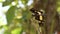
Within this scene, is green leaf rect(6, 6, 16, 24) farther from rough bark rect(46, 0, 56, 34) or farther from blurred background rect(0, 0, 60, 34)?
rough bark rect(46, 0, 56, 34)

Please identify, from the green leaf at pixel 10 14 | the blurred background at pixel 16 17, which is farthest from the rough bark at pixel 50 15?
the green leaf at pixel 10 14

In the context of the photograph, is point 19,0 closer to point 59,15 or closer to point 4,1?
point 4,1

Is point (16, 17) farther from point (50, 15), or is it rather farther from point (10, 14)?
point (50, 15)

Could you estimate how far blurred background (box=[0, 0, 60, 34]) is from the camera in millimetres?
1191

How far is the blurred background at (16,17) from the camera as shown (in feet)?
3.91

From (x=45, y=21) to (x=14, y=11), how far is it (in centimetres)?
20

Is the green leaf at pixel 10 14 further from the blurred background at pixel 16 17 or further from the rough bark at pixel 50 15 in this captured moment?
the rough bark at pixel 50 15

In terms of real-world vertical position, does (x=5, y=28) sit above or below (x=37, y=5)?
below

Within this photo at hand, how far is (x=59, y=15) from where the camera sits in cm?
121

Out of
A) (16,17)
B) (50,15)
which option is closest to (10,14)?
(16,17)

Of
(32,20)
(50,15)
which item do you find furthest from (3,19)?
(50,15)

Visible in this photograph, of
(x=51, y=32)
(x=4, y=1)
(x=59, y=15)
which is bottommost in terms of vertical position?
(x=51, y=32)

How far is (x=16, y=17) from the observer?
1200mm

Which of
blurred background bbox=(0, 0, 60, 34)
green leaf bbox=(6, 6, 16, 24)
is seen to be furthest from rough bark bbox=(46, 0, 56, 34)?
green leaf bbox=(6, 6, 16, 24)
